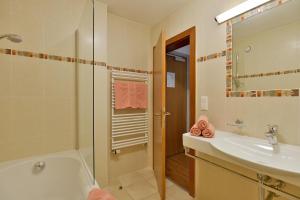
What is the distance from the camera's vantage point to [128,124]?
6.81 feet

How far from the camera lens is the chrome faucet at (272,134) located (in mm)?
982

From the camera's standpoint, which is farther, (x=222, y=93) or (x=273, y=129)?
(x=222, y=93)

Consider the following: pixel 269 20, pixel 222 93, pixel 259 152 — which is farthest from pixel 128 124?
pixel 269 20

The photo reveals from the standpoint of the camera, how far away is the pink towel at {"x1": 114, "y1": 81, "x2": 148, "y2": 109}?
1.96 metres

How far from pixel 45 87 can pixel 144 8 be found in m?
1.48

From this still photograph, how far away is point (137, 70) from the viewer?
222 cm

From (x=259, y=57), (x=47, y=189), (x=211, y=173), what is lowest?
(x=47, y=189)

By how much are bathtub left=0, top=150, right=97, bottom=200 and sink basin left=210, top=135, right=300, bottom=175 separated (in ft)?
3.54

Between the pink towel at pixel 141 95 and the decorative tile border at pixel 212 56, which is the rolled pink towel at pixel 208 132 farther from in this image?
the pink towel at pixel 141 95

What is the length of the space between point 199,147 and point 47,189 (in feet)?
4.94

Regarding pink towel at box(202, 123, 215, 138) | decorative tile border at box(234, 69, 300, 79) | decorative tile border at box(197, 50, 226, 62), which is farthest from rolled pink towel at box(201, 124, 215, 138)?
decorative tile border at box(197, 50, 226, 62)

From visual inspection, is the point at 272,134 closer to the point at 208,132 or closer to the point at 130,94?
the point at 208,132

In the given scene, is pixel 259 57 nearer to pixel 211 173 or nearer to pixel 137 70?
pixel 211 173

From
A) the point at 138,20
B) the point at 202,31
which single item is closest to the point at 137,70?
the point at 138,20
